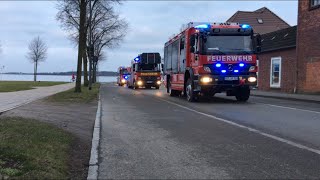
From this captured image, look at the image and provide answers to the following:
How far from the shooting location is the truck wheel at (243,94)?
21562 mm

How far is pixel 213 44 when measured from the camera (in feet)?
64.9

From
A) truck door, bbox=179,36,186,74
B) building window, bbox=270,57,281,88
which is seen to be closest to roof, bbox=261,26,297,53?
building window, bbox=270,57,281,88

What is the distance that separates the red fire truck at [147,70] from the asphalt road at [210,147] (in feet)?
104

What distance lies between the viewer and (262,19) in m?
64.6

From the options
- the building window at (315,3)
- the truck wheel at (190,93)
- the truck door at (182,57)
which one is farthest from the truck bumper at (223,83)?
the building window at (315,3)

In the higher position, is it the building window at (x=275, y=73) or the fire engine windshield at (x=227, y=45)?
the fire engine windshield at (x=227, y=45)

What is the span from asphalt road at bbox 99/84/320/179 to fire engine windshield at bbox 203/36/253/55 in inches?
236

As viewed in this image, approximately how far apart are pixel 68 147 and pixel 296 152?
13.3 ft

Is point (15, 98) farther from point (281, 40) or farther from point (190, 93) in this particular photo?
point (281, 40)

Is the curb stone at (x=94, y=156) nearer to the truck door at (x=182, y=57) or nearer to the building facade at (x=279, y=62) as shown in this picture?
the truck door at (x=182, y=57)

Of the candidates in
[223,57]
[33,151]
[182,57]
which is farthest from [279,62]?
[33,151]

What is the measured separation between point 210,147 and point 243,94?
13681 millimetres

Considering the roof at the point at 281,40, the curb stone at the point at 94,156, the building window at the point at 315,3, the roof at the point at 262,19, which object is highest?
the roof at the point at 262,19

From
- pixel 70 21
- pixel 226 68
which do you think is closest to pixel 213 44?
pixel 226 68
